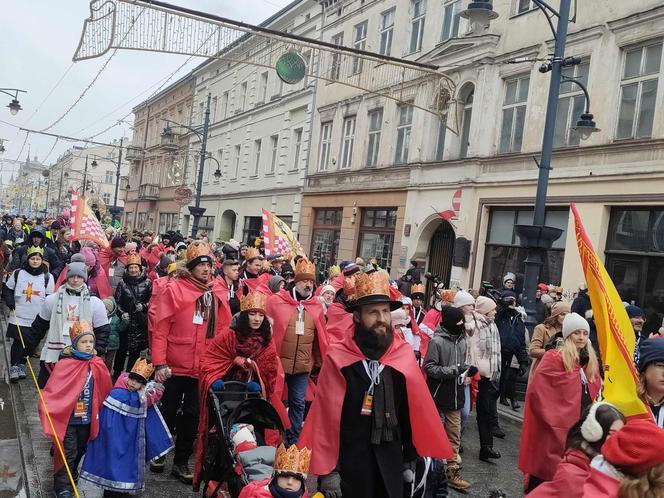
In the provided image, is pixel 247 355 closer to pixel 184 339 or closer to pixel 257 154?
pixel 184 339

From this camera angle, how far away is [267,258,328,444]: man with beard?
6711 millimetres

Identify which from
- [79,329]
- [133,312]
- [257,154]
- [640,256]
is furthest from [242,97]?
[79,329]

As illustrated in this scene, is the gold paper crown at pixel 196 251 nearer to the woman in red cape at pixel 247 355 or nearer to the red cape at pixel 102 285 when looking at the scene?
the woman in red cape at pixel 247 355

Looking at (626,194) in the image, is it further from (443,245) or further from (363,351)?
(363,351)

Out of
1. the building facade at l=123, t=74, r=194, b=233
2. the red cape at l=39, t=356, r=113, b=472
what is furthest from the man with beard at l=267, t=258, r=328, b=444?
the building facade at l=123, t=74, r=194, b=233

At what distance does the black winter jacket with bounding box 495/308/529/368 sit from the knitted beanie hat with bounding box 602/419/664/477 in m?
6.66

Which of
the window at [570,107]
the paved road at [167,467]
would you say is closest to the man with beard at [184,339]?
the paved road at [167,467]

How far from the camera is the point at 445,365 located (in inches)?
236

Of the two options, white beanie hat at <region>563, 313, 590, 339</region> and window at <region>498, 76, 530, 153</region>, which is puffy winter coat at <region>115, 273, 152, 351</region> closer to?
white beanie hat at <region>563, 313, 590, 339</region>

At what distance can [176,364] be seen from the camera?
5.74 metres

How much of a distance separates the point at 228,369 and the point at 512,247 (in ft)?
38.7

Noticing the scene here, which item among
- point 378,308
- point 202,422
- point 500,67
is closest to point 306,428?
point 378,308

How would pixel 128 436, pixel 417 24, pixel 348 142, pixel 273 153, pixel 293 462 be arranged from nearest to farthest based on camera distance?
1. pixel 293 462
2. pixel 128 436
3. pixel 417 24
4. pixel 348 142
5. pixel 273 153

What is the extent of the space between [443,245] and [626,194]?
658 centimetres
